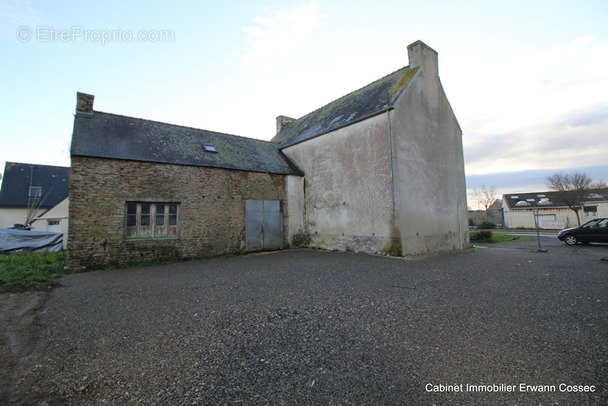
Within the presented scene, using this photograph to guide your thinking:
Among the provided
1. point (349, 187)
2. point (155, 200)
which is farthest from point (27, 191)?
point (349, 187)

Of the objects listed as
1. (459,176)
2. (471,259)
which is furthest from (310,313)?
(459,176)

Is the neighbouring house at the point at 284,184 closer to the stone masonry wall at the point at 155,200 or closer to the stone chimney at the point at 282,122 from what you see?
the stone masonry wall at the point at 155,200

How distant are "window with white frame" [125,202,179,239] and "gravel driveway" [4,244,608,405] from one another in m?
3.98

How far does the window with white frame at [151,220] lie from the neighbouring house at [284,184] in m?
0.04

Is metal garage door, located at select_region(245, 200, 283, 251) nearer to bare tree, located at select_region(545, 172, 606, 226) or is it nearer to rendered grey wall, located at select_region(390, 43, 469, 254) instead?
rendered grey wall, located at select_region(390, 43, 469, 254)

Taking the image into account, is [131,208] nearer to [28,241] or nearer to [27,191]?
[28,241]

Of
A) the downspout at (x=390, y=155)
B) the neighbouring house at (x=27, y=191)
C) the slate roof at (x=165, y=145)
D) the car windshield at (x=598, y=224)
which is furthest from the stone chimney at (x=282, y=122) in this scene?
the neighbouring house at (x=27, y=191)

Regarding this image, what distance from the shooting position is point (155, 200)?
10.1m

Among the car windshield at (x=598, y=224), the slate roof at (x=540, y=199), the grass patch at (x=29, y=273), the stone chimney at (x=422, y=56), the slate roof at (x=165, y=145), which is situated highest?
the stone chimney at (x=422, y=56)

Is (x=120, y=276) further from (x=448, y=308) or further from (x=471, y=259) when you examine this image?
(x=471, y=259)

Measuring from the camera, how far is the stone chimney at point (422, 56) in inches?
462

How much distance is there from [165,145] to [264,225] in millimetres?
5605

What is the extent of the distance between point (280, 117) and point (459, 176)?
13207mm

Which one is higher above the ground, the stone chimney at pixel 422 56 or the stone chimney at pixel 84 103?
the stone chimney at pixel 422 56
